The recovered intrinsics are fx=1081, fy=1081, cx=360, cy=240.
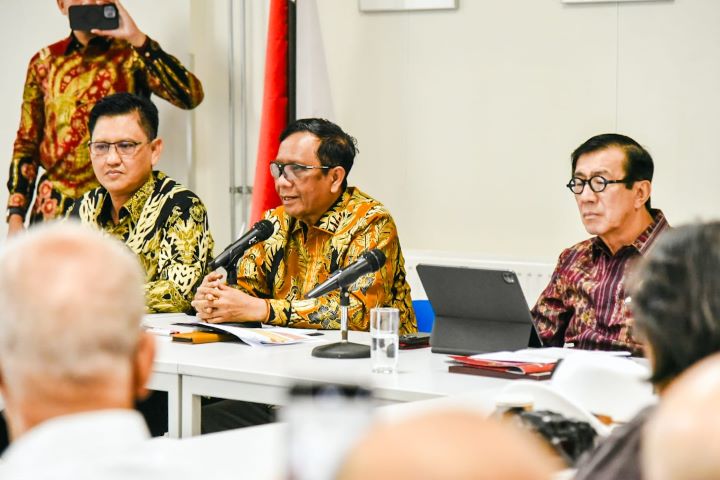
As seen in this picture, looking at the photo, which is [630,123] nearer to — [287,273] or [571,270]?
[571,270]

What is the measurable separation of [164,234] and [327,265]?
2.13 feet

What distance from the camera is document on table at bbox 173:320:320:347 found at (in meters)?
3.25

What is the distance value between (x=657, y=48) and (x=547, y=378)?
2446 mm

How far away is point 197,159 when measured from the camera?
5.71 m

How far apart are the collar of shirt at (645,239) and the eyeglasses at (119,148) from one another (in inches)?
70.0

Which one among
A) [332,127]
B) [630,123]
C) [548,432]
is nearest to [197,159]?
[332,127]

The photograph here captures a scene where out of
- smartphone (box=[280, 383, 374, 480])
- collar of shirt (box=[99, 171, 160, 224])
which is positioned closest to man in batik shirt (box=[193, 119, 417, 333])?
collar of shirt (box=[99, 171, 160, 224])

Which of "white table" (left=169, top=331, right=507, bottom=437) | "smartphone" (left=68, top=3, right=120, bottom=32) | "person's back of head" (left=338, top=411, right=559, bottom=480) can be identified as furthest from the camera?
"smartphone" (left=68, top=3, right=120, bottom=32)

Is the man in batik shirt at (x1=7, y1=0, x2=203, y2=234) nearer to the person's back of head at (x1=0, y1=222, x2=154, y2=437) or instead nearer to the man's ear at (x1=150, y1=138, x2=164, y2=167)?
the man's ear at (x1=150, y1=138, x2=164, y2=167)

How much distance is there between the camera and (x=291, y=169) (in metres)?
3.88

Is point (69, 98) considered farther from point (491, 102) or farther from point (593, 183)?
point (593, 183)

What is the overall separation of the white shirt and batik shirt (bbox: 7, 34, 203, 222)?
421 centimetres

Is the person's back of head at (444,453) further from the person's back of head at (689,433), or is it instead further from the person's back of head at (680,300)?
the person's back of head at (680,300)

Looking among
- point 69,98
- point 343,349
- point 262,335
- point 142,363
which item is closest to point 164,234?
point 262,335
